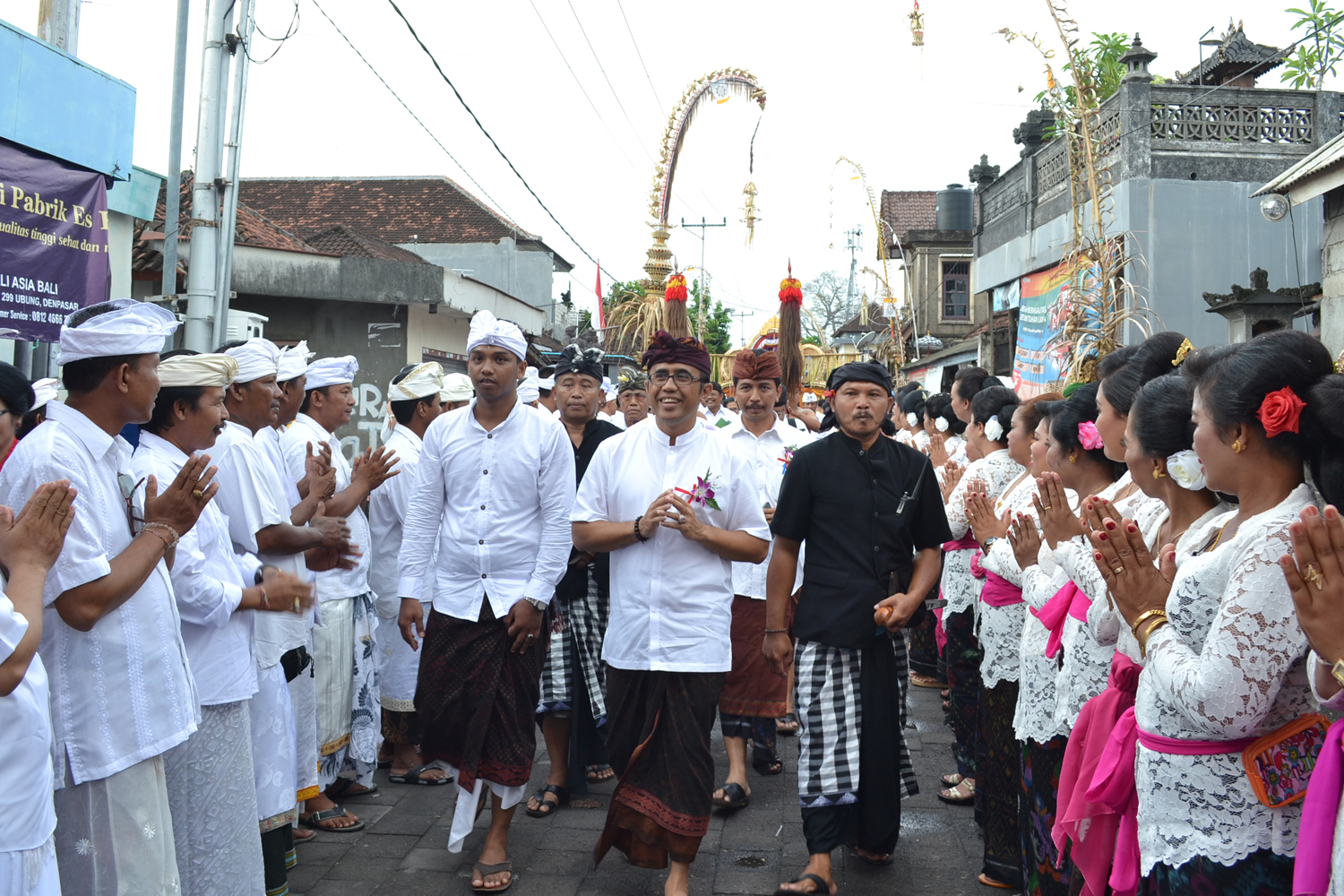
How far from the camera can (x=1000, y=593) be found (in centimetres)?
448

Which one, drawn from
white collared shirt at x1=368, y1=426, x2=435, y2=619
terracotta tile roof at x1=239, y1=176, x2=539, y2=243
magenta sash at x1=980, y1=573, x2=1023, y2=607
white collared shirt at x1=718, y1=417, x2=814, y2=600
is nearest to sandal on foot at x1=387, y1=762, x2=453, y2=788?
white collared shirt at x1=368, y1=426, x2=435, y2=619

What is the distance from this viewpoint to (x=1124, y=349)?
11.8 ft

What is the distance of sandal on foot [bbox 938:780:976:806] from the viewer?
5516mm

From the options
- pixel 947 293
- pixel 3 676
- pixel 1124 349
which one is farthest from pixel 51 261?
pixel 947 293

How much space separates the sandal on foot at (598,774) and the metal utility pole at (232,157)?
14.8 ft

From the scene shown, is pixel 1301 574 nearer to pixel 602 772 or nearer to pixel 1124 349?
pixel 1124 349

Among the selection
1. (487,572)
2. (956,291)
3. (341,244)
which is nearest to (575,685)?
(487,572)

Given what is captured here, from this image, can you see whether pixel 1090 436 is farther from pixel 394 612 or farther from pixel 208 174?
pixel 208 174

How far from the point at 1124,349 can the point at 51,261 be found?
8.32 meters

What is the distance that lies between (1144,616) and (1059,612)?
851 mm

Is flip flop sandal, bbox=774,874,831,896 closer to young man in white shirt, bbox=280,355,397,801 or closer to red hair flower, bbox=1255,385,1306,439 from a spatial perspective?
young man in white shirt, bbox=280,355,397,801

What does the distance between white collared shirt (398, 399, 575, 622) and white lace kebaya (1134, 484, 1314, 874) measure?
9.06 feet

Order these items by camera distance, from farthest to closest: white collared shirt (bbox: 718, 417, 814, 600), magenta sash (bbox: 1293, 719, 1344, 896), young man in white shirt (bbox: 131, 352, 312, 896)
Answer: white collared shirt (bbox: 718, 417, 814, 600), young man in white shirt (bbox: 131, 352, 312, 896), magenta sash (bbox: 1293, 719, 1344, 896)

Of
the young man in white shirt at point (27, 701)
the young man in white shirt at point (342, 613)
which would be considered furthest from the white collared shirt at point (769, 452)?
the young man in white shirt at point (27, 701)
